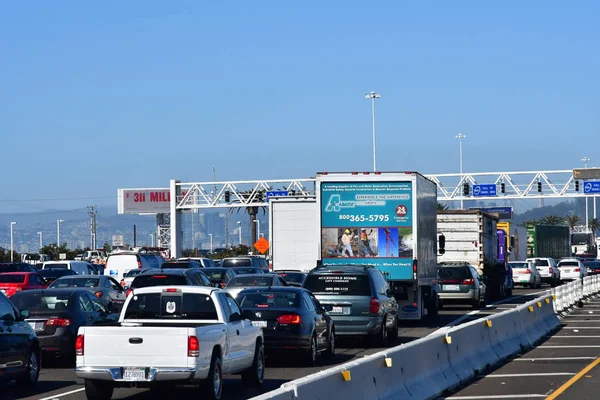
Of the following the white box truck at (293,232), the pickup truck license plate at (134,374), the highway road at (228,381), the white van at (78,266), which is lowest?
the highway road at (228,381)

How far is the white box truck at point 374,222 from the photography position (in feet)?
91.6

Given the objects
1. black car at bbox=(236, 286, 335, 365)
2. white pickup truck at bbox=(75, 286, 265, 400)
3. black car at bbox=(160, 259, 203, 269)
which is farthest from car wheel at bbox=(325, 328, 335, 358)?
black car at bbox=(160, 259, 203, 269)

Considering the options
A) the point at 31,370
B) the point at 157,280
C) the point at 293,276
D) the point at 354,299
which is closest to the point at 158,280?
the point at 157,280

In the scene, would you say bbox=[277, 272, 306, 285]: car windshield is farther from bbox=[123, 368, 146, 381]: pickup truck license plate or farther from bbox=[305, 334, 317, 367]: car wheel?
bbox=[123, 368, 146, 381]: pickup truck license plate

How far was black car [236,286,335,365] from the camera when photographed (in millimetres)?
19031

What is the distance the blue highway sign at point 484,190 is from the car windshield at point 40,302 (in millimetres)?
69039

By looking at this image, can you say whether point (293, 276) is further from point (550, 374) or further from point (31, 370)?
point (31, 370)

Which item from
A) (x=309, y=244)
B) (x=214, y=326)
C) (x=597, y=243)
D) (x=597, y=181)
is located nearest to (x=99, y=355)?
(x=214, y=326)

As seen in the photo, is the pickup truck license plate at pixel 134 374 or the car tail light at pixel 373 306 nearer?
the pickup truck license plate at pixel 134 374

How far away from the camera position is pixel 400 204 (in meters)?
27.9

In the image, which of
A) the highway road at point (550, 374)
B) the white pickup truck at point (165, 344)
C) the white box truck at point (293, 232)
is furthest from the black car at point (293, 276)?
the white pickup truck at point (165, 344)

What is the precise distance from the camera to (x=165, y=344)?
541 inches

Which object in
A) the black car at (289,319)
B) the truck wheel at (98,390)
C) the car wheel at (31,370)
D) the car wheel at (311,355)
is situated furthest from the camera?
the car wheel at (311,355)

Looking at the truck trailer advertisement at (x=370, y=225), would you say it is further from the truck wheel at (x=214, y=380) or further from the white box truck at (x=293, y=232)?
the truck wheel at (x=214, y=380)
